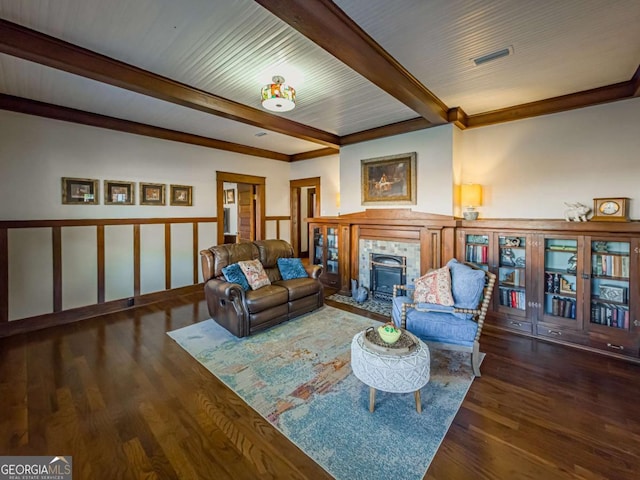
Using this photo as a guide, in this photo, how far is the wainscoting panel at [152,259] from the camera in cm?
480

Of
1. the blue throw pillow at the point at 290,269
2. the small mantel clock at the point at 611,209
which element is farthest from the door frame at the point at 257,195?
the small mantel clock at the point at 611,209

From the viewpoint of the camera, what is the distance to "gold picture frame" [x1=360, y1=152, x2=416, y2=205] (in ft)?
14.8

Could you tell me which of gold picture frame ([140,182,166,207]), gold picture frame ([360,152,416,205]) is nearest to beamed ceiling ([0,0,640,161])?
gold picture frame ([360,152,416,205])

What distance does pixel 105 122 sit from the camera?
4.29 meters

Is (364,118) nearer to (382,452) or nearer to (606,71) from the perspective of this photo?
(606,71)

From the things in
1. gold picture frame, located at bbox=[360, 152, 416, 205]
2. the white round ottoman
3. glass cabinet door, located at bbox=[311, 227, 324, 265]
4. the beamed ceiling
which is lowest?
the white round ottoman

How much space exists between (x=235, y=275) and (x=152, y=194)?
238 centimetres

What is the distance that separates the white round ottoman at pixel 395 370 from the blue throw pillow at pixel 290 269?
236 centimetres

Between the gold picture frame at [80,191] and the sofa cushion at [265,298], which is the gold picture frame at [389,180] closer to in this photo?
the sofa cushion at [265,298]

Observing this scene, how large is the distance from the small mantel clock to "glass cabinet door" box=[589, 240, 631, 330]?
264mm

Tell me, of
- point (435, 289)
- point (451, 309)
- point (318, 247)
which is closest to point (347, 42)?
point (435, 289)

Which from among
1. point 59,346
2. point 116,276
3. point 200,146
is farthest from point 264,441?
point 200,146

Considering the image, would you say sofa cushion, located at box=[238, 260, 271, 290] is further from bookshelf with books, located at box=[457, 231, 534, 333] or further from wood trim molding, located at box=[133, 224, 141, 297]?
bookshelf with books, located at box=[457, 231, 534, 333]

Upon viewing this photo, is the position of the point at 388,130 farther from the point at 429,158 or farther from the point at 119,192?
the point at 119,192
